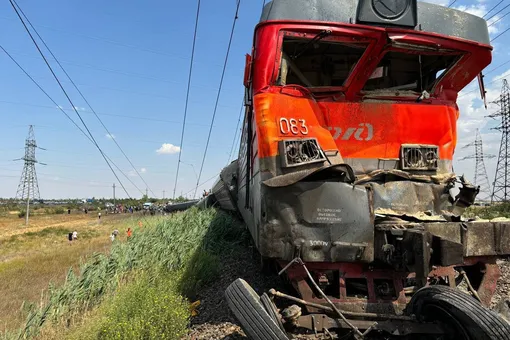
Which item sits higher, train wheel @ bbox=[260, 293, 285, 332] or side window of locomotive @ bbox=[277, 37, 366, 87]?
side window of locomotive @ bbox=[277, 37, 366, 87]

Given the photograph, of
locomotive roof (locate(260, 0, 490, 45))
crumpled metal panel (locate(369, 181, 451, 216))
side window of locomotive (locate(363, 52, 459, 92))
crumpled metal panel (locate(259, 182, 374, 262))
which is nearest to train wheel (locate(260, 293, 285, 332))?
crumpled metal panel (locate(259, 182, 374, 262))

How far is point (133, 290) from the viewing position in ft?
17.1

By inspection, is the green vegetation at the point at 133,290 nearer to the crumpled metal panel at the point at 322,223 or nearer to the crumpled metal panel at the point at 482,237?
the crumpled metal panel at the point at 322,223

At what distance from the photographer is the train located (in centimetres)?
331

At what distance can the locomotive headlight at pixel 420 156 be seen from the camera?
4.61 meters

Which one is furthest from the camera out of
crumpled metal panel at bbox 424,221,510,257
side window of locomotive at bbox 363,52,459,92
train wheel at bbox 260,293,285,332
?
side window of locomotive at bbox 363,52,459,92

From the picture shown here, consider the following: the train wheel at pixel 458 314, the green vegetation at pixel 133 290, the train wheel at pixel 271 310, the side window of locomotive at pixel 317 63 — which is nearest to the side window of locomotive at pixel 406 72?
the side window of locomotive at pixel 317 63

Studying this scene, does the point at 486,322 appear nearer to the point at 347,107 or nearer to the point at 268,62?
the point at 347,107

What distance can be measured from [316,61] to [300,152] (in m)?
1.97

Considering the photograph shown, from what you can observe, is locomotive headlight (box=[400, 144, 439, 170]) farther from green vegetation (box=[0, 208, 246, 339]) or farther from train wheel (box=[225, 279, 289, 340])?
green vegetation (box=[0, 208, 246, 339])

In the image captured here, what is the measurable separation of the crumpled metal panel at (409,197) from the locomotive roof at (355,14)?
74.4 inches

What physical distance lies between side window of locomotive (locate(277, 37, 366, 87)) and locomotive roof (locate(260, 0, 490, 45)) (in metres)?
0.33

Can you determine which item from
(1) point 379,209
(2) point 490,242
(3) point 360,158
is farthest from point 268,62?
(2) point 490,242

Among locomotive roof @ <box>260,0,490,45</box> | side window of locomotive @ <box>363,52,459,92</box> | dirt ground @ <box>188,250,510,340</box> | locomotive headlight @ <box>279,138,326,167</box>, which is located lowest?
dirt ground @ <box>188,250,510,340</box>
